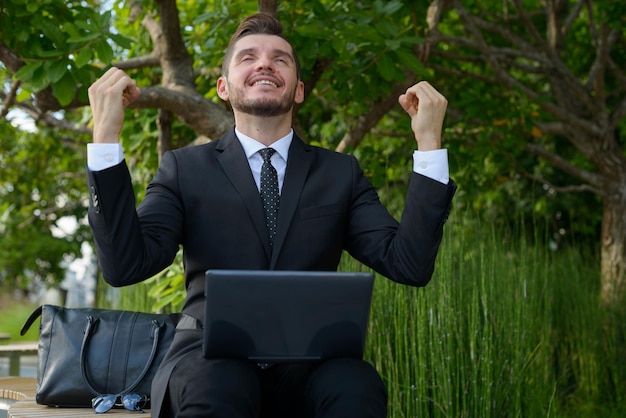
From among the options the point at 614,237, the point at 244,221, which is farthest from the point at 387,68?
the point at 614,237

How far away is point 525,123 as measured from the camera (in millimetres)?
5324

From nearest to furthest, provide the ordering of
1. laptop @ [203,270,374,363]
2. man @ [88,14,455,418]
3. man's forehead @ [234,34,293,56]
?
laptop @ [203,270,374,363], man @ [88,14,455,418], man's forehead @ [234,34,293,56]

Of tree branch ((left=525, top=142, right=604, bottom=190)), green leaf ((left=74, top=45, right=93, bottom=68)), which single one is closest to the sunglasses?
green leaf ((left=74, top=45, right=93, bottom=68))

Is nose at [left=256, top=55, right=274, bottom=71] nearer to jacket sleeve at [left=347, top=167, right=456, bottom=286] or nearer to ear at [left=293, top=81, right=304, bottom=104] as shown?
ear at [left=293, top=81, right=304, bottom=104]

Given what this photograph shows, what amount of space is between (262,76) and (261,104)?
77 mm

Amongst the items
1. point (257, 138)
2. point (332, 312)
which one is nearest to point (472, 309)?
point (257, 138)

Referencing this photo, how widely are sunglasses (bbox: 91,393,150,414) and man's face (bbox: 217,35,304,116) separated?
0.91 metres

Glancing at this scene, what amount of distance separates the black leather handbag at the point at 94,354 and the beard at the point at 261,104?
0.78 meters

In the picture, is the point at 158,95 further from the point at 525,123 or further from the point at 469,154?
the point at 525,123

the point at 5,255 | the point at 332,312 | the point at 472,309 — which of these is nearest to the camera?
the point at 332,312

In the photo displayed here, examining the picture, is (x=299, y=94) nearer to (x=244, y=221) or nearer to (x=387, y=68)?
(x=244, y=221)

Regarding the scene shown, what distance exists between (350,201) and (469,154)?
9.64ft

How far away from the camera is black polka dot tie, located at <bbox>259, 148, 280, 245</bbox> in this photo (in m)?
2.28

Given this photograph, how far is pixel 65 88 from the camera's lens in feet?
11.5
